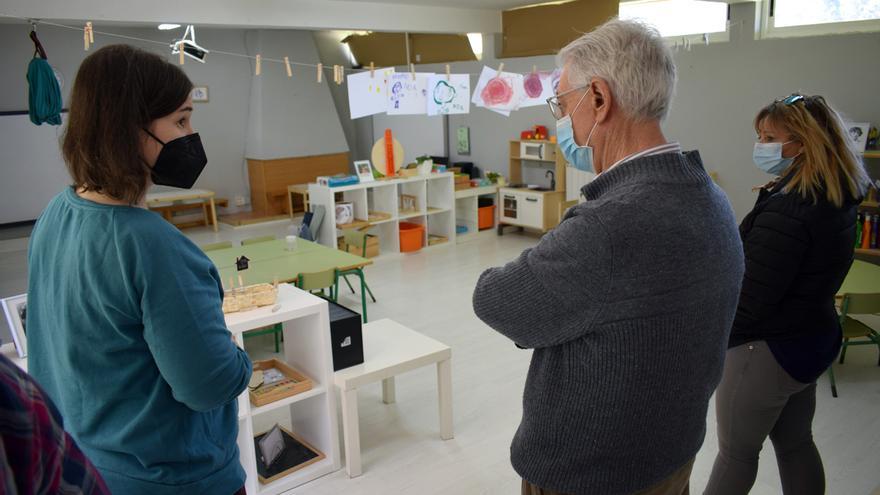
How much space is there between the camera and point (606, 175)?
1.16m

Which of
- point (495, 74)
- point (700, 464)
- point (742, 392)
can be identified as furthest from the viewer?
point (495, 74)

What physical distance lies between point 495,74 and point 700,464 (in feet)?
15.6

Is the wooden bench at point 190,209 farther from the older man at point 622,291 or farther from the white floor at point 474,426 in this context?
the older man at point 622,291

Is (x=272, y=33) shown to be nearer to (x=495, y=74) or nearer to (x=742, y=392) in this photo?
(x=495, y=74)

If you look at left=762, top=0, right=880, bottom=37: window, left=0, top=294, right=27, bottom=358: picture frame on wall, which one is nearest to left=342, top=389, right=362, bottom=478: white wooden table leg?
left=0, top=294, right=27, bottom=358: picture frame on wall

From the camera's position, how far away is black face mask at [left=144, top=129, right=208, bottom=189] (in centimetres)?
122

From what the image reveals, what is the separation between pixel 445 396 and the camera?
3271 mm

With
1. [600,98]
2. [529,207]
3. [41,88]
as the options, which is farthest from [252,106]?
[600,98]

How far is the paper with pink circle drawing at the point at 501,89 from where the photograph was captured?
6.76 meters

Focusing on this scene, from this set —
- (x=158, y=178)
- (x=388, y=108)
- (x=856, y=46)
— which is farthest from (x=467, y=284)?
(x=158, y=178)

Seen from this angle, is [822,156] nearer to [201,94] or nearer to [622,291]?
[622,291]

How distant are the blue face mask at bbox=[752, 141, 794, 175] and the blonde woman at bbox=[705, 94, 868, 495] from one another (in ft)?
0.09

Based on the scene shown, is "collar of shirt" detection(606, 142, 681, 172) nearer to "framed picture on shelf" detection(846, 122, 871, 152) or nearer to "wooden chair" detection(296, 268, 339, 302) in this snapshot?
"wooden chair" detection(296, 268, 339, 302)

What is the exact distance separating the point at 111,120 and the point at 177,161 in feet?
0.50
